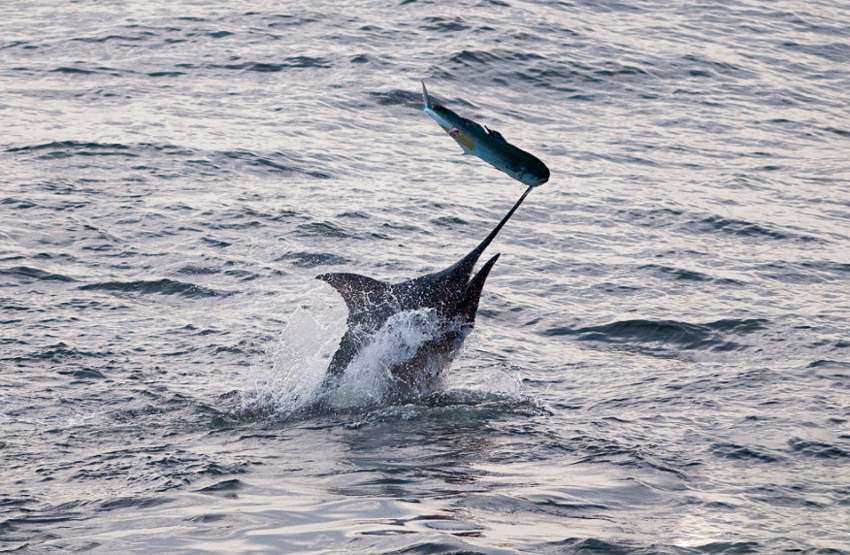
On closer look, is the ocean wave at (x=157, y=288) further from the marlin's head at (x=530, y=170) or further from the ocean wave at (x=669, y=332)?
the marlin's head at (x=530, y=170)

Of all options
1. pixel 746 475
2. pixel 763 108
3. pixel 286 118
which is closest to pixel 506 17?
pixel 763 108

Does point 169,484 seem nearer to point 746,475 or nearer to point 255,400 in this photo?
point 255,400

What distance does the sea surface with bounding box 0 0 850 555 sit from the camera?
22.6ft

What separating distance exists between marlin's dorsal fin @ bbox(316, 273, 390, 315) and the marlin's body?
1874 mm

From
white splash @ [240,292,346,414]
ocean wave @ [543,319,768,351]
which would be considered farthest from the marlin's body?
ocean wave @ [543,319,768,351]

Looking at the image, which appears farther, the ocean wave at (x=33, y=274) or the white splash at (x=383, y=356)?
the ocean wave at (x=33, y=274)

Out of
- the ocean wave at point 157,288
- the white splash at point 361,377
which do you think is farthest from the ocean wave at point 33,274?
the white splash at point 361,377

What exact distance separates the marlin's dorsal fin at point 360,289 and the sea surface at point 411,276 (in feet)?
1.10

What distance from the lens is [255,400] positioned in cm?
896

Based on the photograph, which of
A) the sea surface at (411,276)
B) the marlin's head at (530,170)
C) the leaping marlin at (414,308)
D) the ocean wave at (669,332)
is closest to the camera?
the sea surface at (411,276)

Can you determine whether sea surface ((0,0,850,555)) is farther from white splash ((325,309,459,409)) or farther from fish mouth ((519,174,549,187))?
fish mouth ((519,174,549,187))

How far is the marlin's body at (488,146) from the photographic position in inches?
275

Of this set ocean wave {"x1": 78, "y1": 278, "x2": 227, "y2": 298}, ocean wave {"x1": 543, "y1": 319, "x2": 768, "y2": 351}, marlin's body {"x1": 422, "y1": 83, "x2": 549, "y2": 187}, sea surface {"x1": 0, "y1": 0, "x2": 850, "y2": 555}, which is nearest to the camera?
sea surface {"x1": 0, "y1": 0, "x2": 850, "y2": 555}

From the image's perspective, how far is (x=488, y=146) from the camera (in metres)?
7.03
